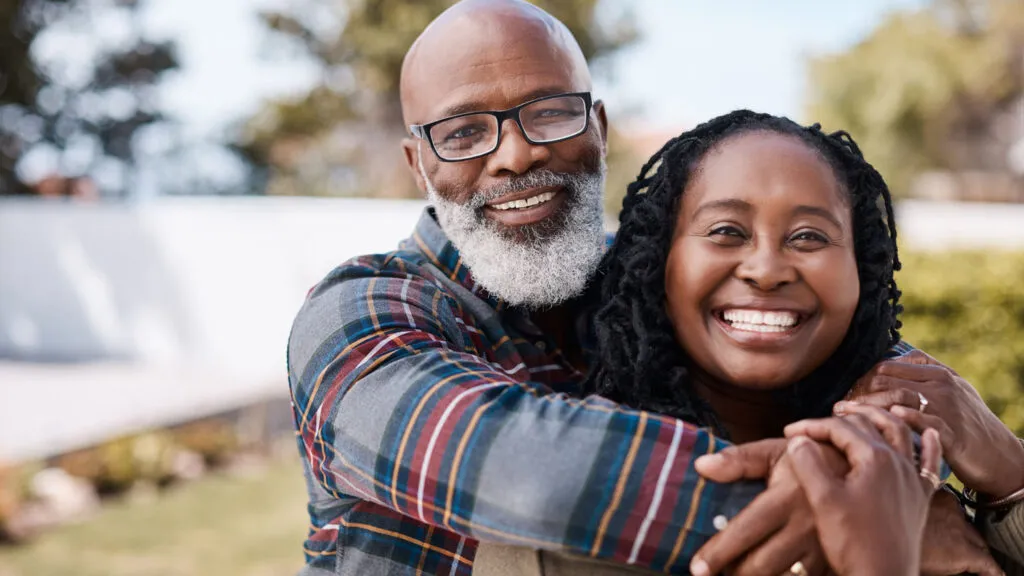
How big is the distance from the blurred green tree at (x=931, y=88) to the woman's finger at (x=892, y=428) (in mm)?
25949

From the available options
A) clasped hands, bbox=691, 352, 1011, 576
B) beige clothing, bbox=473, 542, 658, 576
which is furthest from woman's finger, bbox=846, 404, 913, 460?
beige clothing, bbox=473, 542, 658, 576

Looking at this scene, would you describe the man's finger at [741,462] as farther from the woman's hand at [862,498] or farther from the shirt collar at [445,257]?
the shirt collar at [445,257]

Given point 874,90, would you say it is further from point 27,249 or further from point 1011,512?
point 1011,512

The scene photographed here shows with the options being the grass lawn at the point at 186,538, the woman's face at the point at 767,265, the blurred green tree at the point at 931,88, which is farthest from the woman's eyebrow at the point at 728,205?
the blurred green tree at the point at 931,88

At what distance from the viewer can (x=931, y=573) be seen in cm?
167

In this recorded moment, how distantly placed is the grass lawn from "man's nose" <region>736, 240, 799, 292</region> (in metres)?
5.01

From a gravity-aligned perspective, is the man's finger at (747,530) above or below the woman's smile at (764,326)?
below

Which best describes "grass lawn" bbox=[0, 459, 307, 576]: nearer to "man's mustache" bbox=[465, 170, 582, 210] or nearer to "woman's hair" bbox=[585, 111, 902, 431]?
"man's mustache" bbox=[465, 170, 582, 210]

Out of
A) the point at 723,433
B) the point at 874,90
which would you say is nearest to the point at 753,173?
the point at 723,433

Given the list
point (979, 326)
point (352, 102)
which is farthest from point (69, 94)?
point (979, 326)

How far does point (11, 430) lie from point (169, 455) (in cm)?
264

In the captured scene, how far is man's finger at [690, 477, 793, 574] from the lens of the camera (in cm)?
143

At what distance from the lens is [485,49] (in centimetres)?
256

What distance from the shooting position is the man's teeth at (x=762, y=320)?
1.79 m
